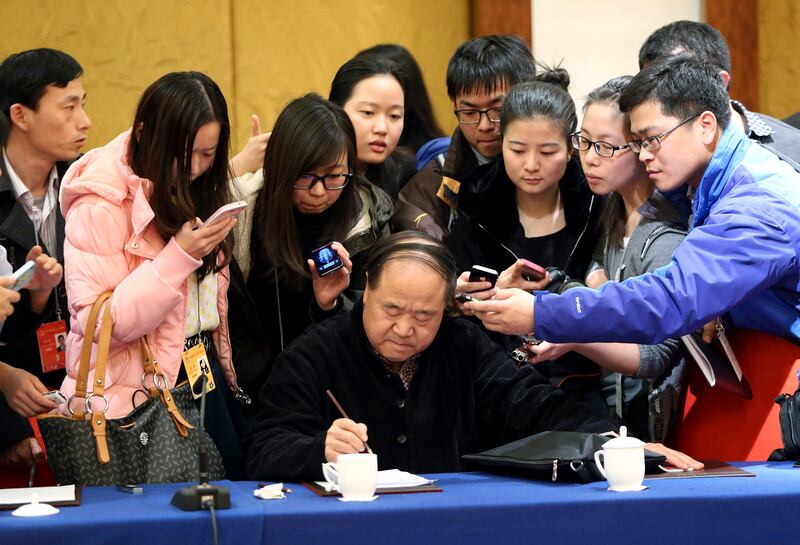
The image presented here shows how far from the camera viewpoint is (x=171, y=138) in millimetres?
2715

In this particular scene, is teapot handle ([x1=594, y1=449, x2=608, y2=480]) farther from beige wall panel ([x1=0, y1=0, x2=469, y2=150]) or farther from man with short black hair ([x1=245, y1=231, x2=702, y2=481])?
beige wall panel ([x1=0, y1=0, x2=469, y2=150])

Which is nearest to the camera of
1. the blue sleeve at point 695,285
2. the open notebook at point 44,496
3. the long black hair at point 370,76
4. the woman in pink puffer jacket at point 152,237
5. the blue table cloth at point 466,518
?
the blue table cloth at point 466,518

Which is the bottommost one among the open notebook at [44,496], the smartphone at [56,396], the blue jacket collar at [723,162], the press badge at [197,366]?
the open notebook at [44,496]

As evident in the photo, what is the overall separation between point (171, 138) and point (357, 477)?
104cm

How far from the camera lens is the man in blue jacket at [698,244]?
2.49 metres

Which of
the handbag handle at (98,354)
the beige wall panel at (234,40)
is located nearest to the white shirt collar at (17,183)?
the handbag handle at (98,354)

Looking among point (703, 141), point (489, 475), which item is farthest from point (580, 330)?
point (703, 141)

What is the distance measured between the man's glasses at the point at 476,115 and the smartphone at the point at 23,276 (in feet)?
4.63

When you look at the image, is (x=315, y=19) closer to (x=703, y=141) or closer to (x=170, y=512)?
(x=703, y=141)

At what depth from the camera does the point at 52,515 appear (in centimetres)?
197

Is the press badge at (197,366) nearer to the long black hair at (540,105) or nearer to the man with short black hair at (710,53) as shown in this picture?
the long black hair at (540,105)

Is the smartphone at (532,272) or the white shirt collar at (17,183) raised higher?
the white shirt collar at (17,183)

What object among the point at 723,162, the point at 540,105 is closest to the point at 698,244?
the point at 723,162

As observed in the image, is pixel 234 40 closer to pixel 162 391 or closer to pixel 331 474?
pixel 162 391
